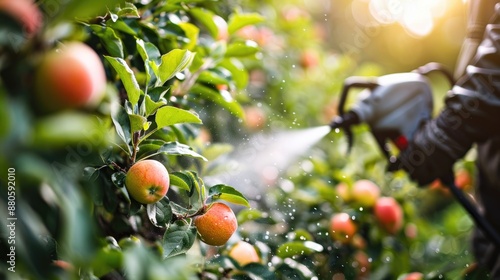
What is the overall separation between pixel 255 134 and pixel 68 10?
4.87 ft

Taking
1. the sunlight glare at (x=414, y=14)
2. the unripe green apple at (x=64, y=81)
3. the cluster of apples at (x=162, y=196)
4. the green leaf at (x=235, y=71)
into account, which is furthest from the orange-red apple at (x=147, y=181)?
the sunlight glare at (x=414, y=14)

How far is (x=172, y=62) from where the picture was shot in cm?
65

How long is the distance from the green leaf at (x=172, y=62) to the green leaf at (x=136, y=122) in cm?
7

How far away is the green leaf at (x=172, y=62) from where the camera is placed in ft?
2.10

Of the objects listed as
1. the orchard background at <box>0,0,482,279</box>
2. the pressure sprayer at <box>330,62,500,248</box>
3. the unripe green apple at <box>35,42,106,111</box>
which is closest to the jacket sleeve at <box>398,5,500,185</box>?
the pressure sprayer at <box>330,62,500,248</box>

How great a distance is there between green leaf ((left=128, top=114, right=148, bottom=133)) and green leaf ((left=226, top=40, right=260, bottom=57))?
366 mm

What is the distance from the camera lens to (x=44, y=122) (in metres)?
0.34

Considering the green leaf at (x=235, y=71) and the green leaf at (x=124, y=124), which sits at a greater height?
the green leaf at (x=124, y=124)

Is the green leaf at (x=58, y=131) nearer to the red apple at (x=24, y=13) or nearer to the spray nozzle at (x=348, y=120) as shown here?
the red apple at (x=24, y=13)

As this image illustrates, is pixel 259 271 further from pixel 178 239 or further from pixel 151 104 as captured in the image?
pixel 151 104

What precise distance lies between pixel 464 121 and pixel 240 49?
1.44ft

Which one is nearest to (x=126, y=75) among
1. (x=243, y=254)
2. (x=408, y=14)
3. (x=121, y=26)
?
(x=121, y=26)

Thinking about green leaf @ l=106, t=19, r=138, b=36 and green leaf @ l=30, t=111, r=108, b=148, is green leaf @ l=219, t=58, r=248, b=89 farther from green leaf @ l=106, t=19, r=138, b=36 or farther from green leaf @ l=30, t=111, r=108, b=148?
green leaf @ l=30, t=111, r=108, b=148

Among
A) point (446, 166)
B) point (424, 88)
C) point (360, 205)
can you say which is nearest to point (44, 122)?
point (446, 166)
